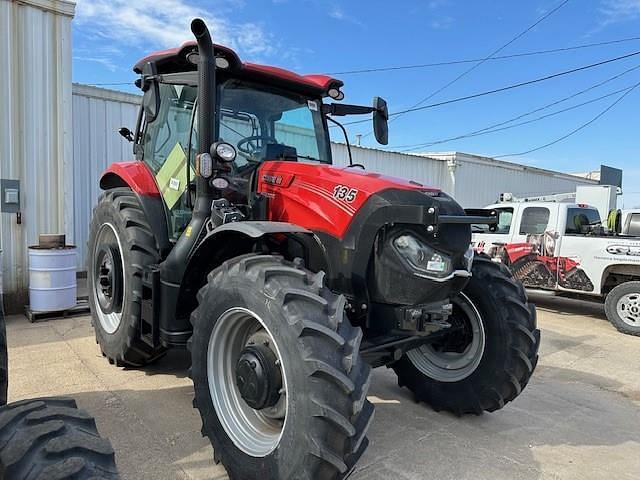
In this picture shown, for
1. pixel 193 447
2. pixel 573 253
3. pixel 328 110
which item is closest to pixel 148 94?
pixel 328 110

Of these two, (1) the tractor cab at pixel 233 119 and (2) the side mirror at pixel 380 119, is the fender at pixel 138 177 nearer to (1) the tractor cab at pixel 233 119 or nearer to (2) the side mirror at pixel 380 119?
(1) the tractor cab at pixel 233 119

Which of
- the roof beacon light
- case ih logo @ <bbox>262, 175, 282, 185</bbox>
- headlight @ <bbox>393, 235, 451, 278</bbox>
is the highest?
the roof beacon light

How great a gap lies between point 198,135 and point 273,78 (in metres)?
0.76

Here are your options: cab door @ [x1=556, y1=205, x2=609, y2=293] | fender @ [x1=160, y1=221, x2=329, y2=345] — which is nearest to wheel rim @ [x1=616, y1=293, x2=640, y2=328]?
cab door @ [x1=556, y1=205, x2=609, y2=293]

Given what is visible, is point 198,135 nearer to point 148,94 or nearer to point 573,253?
point 148,94

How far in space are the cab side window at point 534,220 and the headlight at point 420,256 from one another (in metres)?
6.15

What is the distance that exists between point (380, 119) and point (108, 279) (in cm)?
267

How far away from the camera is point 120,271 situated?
Answer: 3961 mm

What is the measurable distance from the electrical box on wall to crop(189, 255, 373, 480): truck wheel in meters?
4.33

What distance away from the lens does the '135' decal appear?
2.80 metres

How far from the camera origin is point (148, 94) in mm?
3777

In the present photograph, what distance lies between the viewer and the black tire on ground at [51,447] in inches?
55.3

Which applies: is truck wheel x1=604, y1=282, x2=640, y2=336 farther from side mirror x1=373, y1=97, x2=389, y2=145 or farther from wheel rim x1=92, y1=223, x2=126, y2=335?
wheel rim x1=92, y1=223, x2=126, y2=335

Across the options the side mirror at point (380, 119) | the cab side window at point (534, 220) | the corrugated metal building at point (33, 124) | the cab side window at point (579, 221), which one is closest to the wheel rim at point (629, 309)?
the cab side window at point (579, 221)
